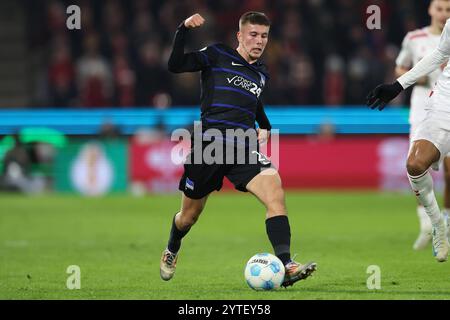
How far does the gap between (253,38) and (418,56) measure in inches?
128

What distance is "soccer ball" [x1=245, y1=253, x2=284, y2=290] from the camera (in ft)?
23.6

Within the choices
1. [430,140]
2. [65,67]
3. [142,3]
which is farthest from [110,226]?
[142,3]

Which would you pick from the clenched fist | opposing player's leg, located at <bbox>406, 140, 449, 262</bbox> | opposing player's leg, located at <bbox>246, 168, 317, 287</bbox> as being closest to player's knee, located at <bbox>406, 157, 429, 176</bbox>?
opposing player's leg, located at <bbox>406, 140, 449, 262</bbox>

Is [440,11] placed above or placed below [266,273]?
above

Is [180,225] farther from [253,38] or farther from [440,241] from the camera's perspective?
[440,241]

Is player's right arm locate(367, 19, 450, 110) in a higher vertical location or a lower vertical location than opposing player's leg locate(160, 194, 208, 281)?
higher

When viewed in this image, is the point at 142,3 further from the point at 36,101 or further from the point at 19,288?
the point at 19,288

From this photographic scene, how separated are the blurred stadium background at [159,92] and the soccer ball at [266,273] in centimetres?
1138

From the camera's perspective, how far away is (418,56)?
10.4m

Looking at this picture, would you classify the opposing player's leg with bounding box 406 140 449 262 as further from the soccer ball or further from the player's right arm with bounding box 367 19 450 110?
the soccer ball

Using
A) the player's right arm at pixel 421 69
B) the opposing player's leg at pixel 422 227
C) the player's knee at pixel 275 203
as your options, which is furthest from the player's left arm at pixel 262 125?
the opposing player's leg at pixel 422 227

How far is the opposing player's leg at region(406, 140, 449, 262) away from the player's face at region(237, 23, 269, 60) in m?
1.53

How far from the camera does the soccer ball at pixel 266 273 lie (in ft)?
23.6

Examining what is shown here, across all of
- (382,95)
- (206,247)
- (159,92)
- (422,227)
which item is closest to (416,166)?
(382,95)
